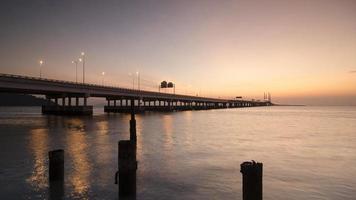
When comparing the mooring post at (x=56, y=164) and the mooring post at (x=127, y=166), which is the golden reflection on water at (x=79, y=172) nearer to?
the mooring post at (x=56, y=164)

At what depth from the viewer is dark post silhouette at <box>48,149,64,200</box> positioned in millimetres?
12034

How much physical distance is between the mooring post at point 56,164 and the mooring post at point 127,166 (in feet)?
10.6

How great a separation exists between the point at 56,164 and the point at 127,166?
3874mm

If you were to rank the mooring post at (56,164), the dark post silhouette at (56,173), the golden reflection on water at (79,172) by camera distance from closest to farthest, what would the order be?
the dark post silhouette at (56,173), the mooring post at (56,164), the golden reflection on water at (79,172)

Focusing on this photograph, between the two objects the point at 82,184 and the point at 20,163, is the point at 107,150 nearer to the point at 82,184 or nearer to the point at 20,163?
the point at 20,163

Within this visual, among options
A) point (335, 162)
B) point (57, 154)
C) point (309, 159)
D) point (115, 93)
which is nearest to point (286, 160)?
point (309, 159)

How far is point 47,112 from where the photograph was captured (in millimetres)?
Answer: 106875

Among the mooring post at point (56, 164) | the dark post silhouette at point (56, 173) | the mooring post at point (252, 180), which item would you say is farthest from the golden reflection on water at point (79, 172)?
the mooring post at point (252, 180)

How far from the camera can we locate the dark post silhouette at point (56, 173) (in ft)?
39.5

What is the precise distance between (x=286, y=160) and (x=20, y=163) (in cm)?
1840

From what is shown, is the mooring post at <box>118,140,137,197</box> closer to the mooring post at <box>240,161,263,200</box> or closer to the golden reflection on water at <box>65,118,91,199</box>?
the golden reflection on water at <box>65,118,91,199</box>

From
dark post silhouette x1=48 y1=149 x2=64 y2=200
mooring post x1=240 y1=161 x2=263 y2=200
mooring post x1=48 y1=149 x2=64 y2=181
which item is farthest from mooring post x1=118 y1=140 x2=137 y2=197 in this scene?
mooring post x1=240 y1=161 x2=263 y2=200

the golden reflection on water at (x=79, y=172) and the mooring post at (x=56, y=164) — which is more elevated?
the mooring post at (x=56, y=164)

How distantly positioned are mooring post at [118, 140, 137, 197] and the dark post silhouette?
282 centimetres
